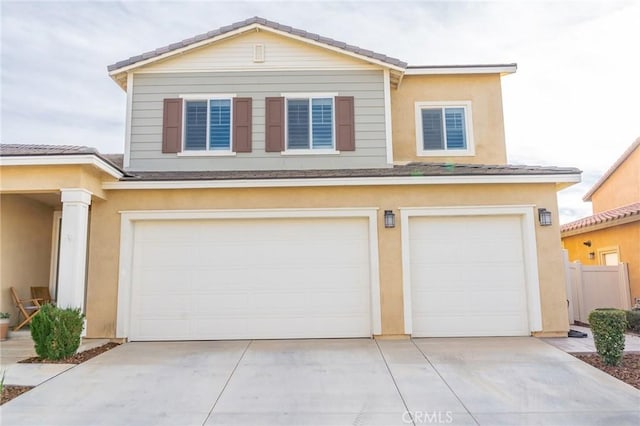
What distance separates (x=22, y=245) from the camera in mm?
9641

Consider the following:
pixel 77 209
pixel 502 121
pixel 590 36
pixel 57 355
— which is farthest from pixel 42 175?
pixel 590 36

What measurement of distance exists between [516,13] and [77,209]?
10.7 m

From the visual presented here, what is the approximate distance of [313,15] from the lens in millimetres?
11828

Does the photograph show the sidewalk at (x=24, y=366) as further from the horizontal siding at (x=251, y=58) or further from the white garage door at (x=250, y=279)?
the horizontal siding at (x=251, y=58)

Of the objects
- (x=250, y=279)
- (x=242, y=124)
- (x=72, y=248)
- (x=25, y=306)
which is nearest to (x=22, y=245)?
(x=25, y=306)

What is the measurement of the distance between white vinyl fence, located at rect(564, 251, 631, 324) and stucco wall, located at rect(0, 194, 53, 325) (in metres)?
12.8

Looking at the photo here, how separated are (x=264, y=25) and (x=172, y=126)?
130 inches

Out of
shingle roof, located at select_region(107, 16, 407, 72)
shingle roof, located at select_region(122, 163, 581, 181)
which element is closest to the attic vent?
shingle roof, located at select_region(107, 16, 407, 72)

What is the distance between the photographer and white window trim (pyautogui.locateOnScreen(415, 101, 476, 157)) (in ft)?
36.6

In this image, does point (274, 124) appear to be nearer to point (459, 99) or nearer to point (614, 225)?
point (459, 99)

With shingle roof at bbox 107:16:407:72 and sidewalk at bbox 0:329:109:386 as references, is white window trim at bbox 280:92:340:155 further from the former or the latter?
sidewalk at bbox 0:329:109:386

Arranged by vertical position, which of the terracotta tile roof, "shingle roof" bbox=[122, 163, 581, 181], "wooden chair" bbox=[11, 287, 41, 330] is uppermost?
"shingle roof" bbox=[122, 163, 581, 181]

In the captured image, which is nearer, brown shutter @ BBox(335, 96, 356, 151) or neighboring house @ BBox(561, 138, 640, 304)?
brown shutter @ BBox(335, 96, 356, 151)

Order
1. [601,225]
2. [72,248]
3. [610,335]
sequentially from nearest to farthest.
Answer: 1. [610,335]
2. [72,248]
3. [601,225]
